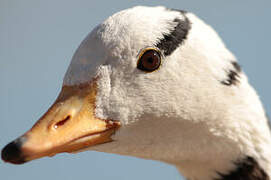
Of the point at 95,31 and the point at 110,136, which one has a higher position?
the point at 95,31

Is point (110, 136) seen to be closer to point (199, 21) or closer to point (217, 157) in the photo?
point (217, 157)

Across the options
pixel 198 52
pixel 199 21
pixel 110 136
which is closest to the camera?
pixel 110 136

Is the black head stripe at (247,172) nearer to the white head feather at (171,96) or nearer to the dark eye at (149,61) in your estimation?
the white head feather at (171,96)

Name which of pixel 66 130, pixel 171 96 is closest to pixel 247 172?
pixel 171 96

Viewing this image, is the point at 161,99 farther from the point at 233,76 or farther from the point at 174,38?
the point at 233,76

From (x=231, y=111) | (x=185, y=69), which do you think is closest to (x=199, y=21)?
(x=185, y=69)

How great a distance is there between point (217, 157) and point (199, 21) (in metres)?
1.07

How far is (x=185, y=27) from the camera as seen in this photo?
142 inches

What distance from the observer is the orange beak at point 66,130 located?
2934mm

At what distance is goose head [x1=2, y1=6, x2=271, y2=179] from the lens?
328 cm

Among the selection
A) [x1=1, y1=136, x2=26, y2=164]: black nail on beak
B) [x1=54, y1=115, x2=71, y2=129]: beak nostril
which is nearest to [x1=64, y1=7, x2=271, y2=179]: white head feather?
[x1=54, y1=115, x2=71, y2=129]: beak nostril

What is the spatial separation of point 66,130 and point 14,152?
0.36 metres

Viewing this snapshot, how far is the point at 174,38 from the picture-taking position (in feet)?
11.5

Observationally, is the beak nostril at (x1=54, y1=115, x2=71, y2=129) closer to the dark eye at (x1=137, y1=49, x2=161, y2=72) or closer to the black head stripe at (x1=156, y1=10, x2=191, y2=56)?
the dark eye at (x1=137, y1=49, x2=161, y2=72)
